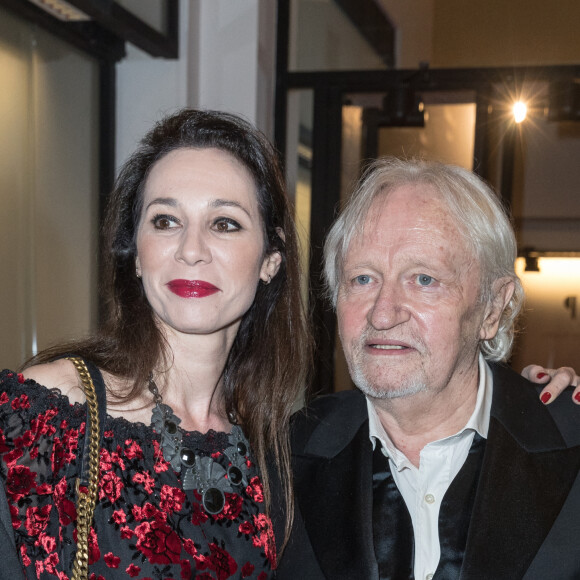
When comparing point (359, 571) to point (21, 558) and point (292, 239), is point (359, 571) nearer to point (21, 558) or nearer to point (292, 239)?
point (21, 558)

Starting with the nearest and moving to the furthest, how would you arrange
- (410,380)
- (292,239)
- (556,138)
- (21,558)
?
(21,558), (410,380), (292,239), (556,138)

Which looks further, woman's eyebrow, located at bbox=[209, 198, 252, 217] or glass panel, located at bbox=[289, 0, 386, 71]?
glass panel, located at bbox=[289, 0, 386, 71]

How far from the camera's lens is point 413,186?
6.71 ft

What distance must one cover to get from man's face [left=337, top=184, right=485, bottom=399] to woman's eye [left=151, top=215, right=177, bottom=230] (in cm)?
46

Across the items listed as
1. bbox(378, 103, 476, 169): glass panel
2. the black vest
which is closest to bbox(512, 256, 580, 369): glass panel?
bbox(378, 103, 476, 169): glass panel

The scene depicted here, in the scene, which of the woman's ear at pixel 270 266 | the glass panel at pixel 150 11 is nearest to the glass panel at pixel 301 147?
the glass panel at pixel 150 11

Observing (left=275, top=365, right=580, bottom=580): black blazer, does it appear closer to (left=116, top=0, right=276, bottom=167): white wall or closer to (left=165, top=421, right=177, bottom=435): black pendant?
(left=165, top=421, right=177, bottom=435): black pendant

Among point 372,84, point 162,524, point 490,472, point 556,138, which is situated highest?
point 372,84

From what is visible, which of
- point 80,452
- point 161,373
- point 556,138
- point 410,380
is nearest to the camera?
point 80,452

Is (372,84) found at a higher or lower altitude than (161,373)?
higher

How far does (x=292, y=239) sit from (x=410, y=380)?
0.61 metres

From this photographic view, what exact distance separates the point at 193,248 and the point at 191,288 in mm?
97

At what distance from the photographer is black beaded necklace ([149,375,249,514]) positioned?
1860 millimetres

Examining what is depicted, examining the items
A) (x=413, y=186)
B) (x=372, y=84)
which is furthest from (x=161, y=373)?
(x=372, y=84)
